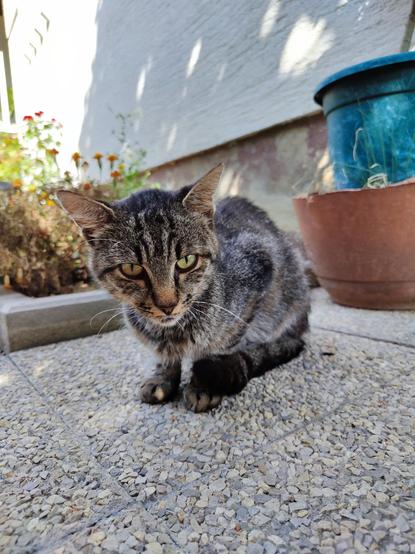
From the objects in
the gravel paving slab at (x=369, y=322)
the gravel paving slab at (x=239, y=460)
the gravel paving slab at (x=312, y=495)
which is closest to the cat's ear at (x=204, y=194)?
the gravel paving slab at (x=239, y=460)

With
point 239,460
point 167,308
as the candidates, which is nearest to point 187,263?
point 167,308

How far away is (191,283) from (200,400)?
41 centimetres

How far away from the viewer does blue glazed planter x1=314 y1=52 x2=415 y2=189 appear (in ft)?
7.05

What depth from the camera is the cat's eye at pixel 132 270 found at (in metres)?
1.31

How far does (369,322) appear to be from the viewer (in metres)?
2.24

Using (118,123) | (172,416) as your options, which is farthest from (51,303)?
(118,123)

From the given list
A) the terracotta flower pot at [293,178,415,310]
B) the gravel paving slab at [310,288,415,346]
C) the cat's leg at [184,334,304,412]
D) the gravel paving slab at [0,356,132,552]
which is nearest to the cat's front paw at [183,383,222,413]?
the cat's leg at [184,334,304,412]

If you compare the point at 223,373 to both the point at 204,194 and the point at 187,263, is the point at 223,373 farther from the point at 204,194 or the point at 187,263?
the point at 204,194

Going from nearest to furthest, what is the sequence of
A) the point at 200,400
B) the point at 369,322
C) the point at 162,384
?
the point at 200,400 → the point at 162,384 → the point at 369,322

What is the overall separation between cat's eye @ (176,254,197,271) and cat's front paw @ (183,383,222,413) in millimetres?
440

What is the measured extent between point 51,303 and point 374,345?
1.77m

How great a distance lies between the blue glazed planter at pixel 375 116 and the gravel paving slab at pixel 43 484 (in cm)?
206

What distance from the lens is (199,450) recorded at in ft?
3.85

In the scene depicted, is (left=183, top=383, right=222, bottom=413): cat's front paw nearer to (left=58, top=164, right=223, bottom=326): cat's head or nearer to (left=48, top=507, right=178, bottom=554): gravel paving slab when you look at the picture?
(left=58, top=164, right=223, bottom=326): cat's head
